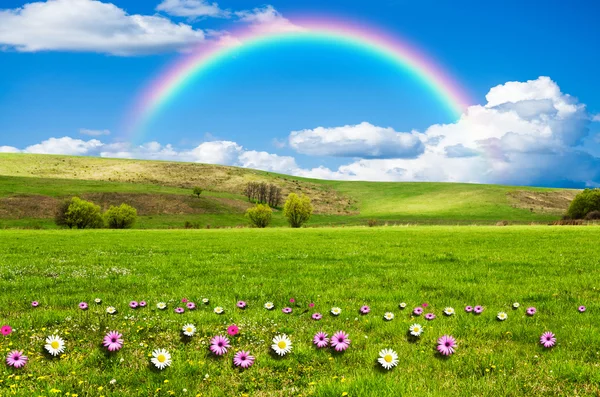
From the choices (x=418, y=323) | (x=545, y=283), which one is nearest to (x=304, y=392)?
(x=418, y=323)

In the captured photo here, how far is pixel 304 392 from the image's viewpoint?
625 centimetres

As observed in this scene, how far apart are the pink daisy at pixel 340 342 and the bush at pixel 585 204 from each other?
128 metres

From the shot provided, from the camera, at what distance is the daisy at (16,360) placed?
696cm

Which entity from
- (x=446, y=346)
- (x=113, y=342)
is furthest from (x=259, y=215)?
(x=446, y=346)

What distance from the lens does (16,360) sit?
7.12 meters

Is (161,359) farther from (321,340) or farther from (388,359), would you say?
(388,359)

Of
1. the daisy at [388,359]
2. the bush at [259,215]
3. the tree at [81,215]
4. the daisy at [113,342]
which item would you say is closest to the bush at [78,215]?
the tree at [81,215]

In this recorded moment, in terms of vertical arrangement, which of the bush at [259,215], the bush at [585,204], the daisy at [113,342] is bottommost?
the bush at [259,215]

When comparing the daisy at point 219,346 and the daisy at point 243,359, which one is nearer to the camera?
the daisy at point 243,359

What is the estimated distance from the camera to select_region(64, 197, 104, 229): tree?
3519 inches

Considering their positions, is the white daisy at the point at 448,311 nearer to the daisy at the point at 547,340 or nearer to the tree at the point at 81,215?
the daisy at the point at 547,340

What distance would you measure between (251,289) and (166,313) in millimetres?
3210

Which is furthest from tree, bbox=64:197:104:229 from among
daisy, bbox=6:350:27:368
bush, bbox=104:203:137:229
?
daisy, bbox=6:350:27:368

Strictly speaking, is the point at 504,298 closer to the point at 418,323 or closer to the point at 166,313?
the point at 418,323
